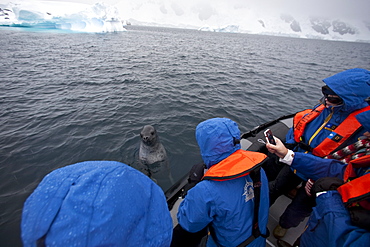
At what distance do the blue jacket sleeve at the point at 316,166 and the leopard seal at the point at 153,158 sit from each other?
3.36 m

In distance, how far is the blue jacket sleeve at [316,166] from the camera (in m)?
2.27

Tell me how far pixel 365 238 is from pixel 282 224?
5.87ft

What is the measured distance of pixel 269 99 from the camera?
10633 millimetres

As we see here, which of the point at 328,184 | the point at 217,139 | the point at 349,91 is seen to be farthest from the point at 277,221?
the point at 217,139

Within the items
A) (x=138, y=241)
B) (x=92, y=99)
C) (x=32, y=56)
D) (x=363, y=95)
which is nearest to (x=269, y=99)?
(x=363, y=95)

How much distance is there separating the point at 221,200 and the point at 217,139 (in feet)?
1.97

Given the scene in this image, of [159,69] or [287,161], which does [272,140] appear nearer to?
[287,161]

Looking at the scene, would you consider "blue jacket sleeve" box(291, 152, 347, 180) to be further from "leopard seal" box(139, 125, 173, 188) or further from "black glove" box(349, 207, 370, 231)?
"leopard seal" box(139, 125, 173, 188)

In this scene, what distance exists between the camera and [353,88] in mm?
2334

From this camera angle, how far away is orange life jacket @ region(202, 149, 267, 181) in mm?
1673

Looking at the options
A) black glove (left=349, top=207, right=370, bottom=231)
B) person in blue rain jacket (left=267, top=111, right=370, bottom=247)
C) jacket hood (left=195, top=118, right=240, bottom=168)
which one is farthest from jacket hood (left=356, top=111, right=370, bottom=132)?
jacket hood (left=195, top=118, right=240, bottom=168)

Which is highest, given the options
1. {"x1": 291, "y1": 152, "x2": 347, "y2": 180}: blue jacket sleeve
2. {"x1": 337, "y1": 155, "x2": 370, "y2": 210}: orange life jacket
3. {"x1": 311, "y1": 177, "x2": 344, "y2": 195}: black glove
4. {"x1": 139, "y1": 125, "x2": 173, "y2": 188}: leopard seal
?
{"x1": 337, "y1": 155, "x2": 370, "y2": 210}: orange life jacket

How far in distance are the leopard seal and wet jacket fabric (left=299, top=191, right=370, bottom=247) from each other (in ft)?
12.2

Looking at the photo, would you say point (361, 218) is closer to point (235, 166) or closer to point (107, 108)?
point (235, 166)
